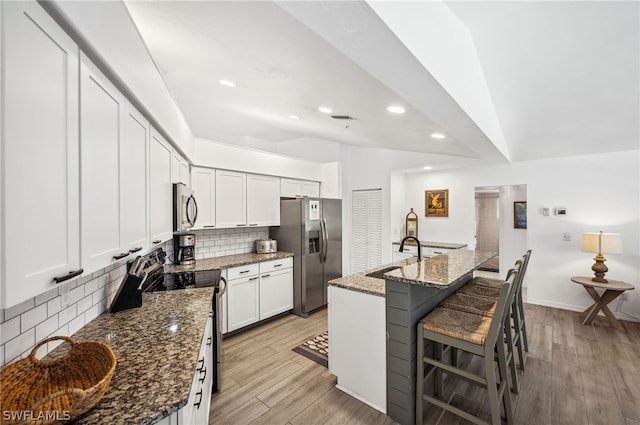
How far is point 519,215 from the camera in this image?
540cm

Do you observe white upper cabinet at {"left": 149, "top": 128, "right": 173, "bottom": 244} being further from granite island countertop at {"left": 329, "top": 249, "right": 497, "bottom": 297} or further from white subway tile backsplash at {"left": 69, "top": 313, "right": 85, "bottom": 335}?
granite island countertop at {"left": 329, "top": 249, "right": 497, "bottom": 297}

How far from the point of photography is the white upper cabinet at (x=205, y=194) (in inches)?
129

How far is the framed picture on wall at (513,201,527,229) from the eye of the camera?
5.35 m

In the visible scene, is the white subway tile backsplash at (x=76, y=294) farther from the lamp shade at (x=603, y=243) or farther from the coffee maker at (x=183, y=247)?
the lamp shade at (x=603, y=243)

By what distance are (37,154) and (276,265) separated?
316 centimetres

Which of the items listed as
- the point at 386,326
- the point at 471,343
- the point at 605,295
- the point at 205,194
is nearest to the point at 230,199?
the point at 205,194

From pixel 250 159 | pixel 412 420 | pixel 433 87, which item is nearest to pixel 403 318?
pixel 412 420

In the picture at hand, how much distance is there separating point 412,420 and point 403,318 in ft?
2.38

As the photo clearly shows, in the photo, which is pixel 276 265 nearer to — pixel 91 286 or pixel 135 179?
pixel 91 286

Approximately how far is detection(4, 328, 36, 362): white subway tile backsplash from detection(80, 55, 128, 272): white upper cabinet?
384 mm

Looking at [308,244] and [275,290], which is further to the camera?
[308,244]

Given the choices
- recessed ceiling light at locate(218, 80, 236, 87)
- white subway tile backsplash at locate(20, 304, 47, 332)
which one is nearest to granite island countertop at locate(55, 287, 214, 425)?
white subway tile backsplash at locate(20, 304, 47, 332)

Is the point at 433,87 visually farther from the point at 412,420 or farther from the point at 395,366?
the point at 412,420

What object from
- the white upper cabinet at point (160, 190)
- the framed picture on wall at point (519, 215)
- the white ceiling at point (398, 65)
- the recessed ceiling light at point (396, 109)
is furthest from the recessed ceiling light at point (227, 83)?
the framed picture on wall at point (519, 215)
